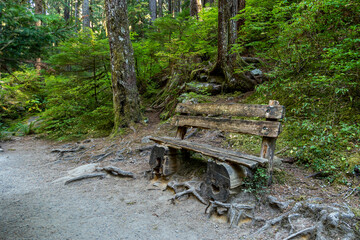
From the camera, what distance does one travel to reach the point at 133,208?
3.64 m

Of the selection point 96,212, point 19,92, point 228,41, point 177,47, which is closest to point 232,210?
point 96,212

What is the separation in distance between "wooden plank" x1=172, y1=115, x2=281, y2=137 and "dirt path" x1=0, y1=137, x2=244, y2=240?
1518 mm

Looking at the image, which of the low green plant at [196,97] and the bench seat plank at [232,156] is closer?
the bench seat plank at [232,156]

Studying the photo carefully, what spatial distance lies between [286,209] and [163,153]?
101 inches

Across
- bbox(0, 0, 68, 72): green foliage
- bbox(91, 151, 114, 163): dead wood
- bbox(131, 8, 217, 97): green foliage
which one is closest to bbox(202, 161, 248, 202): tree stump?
bbox(0, 0, 68, 72): green foliage

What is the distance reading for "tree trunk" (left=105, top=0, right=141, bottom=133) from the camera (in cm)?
807

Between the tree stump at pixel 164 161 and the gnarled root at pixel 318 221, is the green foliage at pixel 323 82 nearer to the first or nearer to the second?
the gnarled root at pixel 318 221

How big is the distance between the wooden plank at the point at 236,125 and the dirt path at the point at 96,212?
1.52 metres

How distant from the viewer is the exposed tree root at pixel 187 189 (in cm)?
367

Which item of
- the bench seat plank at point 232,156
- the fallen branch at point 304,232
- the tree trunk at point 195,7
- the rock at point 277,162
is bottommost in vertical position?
the fallen branch at point 304,232

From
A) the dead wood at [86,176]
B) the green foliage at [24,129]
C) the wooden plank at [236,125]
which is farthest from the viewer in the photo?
the green foliage at [24,129]

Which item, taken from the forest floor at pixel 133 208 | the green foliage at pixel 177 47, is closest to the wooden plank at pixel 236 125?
the forest floor at pixel 133 208

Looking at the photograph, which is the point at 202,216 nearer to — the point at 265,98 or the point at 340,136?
the point at 340,136

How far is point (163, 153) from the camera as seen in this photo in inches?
178
